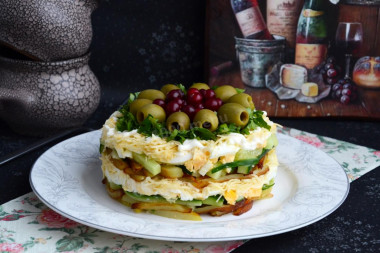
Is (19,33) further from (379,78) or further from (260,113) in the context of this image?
(379,78)

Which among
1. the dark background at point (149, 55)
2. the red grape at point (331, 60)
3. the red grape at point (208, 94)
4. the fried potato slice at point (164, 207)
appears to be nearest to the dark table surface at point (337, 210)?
the dark background at point (149, 55)

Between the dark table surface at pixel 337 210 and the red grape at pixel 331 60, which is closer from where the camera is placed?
the dark table surface at pixel 337 210

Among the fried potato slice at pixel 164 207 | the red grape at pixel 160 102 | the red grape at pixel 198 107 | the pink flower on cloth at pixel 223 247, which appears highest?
the red grape at pixel 160 102

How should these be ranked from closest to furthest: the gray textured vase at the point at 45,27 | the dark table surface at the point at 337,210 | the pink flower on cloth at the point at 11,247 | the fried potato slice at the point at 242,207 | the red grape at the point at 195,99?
the pink flower on cloth at the point at 11,247, the dark table surface at the point at 337,210, the fried potato slice at the point at 242,207, the red grape at the point at 195,99, the gray textured vase at the point at 45,27

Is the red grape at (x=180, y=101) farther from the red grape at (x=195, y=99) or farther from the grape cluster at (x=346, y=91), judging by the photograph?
the grape cluster at (x=346, y=91)

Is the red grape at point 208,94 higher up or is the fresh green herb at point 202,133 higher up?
the red grape at point 208,94

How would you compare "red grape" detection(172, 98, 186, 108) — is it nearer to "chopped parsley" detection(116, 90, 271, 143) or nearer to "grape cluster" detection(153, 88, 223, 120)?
"grape cluster" detection(153, 88, 223, 120)

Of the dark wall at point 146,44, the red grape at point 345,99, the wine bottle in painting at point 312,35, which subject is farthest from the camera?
the dark wall at point 146,44

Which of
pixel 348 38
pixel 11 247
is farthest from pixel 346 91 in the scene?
pixel 11 247
